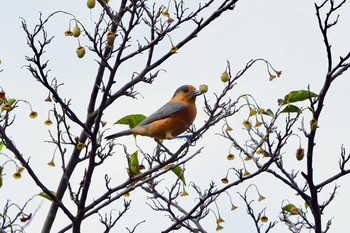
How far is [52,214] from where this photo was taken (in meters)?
5.47

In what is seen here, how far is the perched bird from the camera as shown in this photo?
21.4ft

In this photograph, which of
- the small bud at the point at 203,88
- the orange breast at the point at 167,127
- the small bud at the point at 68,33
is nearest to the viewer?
the small bud at the point at 203,88

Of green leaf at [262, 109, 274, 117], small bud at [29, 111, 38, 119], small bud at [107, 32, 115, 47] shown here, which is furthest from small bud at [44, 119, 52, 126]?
green leaf at [262, 109, 274, 117]

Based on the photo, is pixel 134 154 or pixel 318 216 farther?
pixel 134 154

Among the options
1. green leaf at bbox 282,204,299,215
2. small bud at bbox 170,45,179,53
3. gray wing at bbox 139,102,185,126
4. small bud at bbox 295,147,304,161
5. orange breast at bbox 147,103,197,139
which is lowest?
small bud at bbox 295,147,304,161

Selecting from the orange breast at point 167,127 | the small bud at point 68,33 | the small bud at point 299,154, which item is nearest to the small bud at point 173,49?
the small bud at point 68,33

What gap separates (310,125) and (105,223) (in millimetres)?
1649

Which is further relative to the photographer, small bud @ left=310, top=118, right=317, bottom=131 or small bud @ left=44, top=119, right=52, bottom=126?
small bud @ left=44, top=119, right=52, bottom=126

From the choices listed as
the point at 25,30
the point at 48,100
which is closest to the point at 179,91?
the point at 48,100

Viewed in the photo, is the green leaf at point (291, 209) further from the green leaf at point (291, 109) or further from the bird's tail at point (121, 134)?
the bird's tail at point (121, 134)

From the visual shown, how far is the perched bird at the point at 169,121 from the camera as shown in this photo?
6.52 meters

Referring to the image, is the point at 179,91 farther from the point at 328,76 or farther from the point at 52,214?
the point at 328,76

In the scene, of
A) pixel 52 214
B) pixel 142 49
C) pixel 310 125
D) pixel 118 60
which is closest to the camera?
pixel 310 125

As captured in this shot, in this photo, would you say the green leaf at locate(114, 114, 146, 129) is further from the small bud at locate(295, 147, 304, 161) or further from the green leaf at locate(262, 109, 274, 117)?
the small bud at locate(295, 147, 304, 161)
